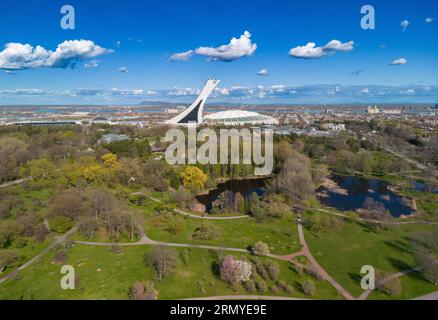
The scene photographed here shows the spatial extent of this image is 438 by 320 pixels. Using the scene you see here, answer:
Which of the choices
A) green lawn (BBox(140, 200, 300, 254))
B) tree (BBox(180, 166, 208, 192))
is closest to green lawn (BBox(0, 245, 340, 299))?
green lawn (BBox(140, 200, 300, 254))

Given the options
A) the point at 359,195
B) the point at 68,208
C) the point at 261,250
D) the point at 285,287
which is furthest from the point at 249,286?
the point at 359,195

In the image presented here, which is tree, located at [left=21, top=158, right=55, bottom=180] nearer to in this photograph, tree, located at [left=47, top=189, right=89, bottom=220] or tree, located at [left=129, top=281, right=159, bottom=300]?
tree, located at [left=47, top=189, right=89, bottom=220]

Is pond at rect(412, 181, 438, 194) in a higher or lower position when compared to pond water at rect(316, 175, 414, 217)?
higher

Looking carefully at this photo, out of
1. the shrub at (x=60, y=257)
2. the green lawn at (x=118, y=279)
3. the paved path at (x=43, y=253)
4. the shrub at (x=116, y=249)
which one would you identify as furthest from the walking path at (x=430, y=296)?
the paved path at (x=43, y=253)

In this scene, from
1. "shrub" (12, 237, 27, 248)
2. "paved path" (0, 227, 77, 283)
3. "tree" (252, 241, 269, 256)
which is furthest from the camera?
"shrub" (12, 237, 27, 248)
